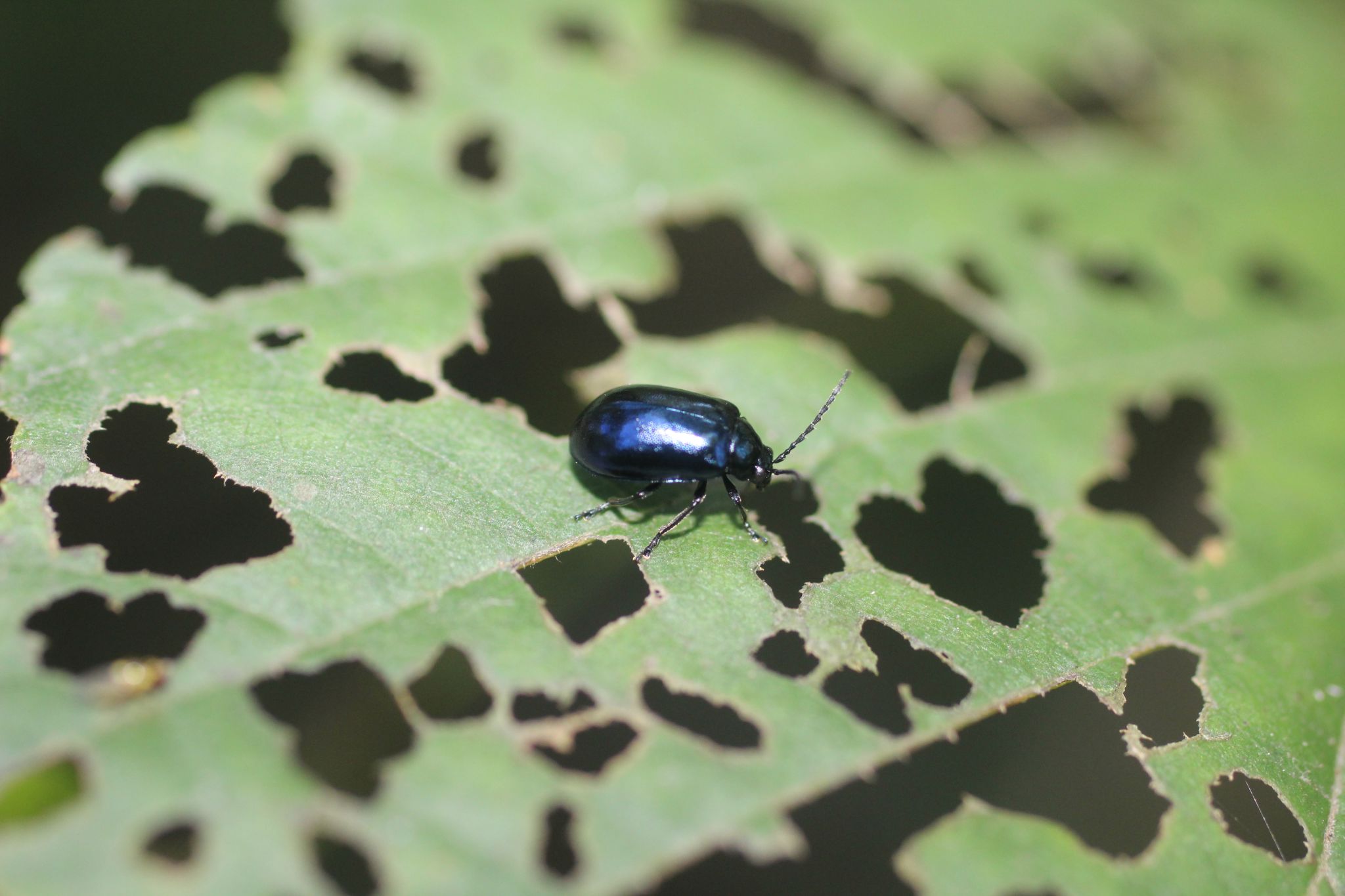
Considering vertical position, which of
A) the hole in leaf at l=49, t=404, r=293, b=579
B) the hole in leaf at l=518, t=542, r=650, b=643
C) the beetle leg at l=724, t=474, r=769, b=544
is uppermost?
the beetle leg at l=724, t=474, r=769, b=544

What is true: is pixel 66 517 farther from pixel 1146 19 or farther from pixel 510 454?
pixel 1146 19

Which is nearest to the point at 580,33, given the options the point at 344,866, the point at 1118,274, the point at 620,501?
the point at 620,501

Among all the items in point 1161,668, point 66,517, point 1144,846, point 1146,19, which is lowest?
point 66,517

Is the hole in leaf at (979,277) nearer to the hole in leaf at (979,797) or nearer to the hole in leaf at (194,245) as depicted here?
the hole in leaf at (979,797)

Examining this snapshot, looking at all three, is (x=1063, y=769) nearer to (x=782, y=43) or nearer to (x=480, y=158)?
(x=480, y=158)

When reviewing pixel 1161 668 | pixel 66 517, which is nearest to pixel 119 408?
pixel 66 517

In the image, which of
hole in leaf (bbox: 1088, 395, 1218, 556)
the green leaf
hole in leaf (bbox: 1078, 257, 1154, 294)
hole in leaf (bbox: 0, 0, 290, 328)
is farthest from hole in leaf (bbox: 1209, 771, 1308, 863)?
hole in leaf (bbox: 0, 0, 290, 328)

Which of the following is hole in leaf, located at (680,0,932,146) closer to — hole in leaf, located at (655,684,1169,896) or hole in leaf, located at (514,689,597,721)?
hole in leaf, located at (655,684,1169,896)
